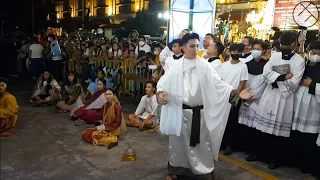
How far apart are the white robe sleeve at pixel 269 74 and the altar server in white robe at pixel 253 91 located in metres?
0.20

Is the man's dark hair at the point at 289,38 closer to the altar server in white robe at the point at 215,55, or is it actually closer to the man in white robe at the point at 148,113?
the altar server in white robe at the point at 215,55

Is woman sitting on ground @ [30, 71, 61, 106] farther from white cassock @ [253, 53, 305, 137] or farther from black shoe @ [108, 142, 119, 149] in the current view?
white cassock @ [253, 53, 305, 137]

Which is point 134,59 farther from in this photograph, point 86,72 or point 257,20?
point 257,20

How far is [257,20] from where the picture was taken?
476 inches

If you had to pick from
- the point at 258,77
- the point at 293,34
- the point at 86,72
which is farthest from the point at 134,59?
the point at 293,34

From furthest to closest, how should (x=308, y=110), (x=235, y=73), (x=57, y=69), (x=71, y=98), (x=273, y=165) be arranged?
(x=57, y=69) → (x=71, y=98) → (x=235, y=73) → (x=273, y=165) → (x=308, y=110)

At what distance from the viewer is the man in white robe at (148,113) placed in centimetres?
624

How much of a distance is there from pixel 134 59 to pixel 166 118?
18.3 ft

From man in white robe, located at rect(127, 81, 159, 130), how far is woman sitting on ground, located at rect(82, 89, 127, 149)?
19.9 inches

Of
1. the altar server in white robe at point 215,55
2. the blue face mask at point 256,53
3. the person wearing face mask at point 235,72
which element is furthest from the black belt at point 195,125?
the blue face mask at point 256,53

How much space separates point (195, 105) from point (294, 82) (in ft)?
4.76

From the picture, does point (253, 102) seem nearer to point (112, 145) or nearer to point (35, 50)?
point (112, 145)

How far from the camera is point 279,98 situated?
434cm

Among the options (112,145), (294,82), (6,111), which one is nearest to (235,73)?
(294,82)
